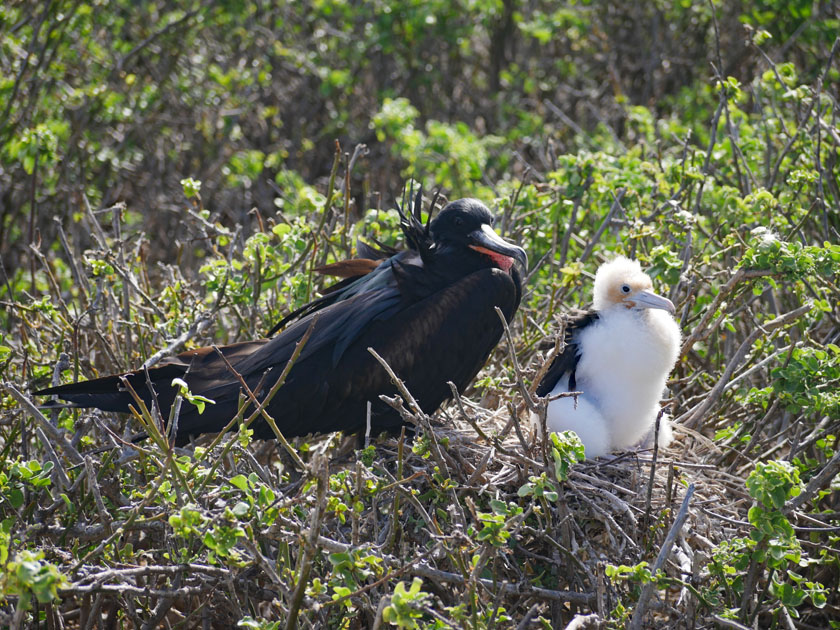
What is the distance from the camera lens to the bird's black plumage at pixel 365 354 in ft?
9.64

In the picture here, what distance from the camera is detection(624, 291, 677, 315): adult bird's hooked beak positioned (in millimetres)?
2840

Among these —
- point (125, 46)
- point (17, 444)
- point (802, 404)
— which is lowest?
point (17, 444)

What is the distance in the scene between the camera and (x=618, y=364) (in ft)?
9.49

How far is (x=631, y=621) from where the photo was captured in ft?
6.63

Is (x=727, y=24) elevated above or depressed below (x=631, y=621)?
above

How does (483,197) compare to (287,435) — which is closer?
(287,435)

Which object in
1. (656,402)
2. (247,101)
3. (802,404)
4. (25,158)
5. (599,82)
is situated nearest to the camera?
(802,404)

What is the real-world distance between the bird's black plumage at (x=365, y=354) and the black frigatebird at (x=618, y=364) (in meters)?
0.26

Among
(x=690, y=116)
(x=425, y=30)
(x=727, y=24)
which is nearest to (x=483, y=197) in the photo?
(x=690, y=116)

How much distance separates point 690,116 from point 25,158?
127 inches

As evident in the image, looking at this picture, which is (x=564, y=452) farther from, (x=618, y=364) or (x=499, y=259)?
(x=499, y=259)

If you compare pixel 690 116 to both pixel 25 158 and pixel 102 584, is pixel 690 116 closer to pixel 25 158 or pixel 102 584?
pixel 25 158

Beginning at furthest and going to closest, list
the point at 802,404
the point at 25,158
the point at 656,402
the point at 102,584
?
1. the point at 25,158
2. the point at 656,402
3. the point at 802,404
4. the point at 102,584

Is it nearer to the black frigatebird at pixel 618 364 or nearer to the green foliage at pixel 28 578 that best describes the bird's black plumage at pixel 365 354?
the black frigatebird at pixel 618 364
